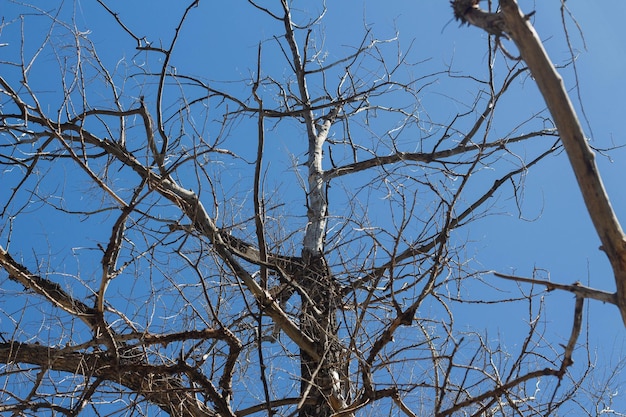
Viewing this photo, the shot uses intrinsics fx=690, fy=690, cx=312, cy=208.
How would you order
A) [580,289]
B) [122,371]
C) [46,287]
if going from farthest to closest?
[46,287] → [122,371] → [580,289]

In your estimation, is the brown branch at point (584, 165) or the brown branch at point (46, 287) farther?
the brown branch at point (46, 287)

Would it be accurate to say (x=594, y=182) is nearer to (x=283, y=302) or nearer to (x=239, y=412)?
(x=239, y=412)

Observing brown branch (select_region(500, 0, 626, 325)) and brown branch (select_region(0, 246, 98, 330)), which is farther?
brown branch (select_region(0, 246, 98, 330))

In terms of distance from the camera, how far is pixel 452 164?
489 cm

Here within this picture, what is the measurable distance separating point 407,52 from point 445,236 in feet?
7.46

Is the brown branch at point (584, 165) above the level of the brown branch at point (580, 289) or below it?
above

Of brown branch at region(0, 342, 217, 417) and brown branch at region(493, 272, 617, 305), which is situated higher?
brown branch at region(0, 342, 217, 417)

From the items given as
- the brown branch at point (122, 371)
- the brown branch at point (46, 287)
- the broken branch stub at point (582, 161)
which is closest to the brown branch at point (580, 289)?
the broken branch stub at point (582, 161)

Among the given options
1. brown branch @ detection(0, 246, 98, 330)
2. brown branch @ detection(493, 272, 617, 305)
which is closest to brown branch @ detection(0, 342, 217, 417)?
brown branch @ detection(0, 246, 98, 330)

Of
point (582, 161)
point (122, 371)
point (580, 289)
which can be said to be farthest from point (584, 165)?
point (122, 371)

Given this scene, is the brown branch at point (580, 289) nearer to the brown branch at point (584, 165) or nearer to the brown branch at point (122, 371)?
the brown branch at point (584, 165)

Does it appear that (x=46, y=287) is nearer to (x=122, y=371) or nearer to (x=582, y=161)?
(x=122, y=371)

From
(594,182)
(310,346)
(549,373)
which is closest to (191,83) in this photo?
(310,346)

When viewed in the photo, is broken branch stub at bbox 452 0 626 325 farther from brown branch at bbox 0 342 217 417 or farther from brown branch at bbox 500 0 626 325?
brown branch at bbox 0 342 217 417
